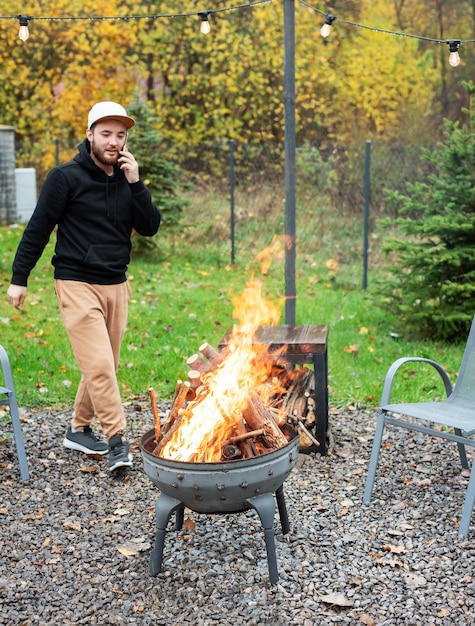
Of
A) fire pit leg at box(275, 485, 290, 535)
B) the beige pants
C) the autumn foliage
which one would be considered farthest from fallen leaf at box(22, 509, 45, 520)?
the autumn foliage

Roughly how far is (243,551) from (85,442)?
5.52 ft

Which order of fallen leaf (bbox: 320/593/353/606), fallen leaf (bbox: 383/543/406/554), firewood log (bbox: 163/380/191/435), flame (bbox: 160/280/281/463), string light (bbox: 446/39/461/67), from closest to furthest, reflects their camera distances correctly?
fallen leaf (bbox: 320/593/353/606)
flame (bbox: 160/280/281/463)
fallen leaf (bbox: 383/543/406/554)
firewood log (bbox: 163/380/191/435)
string light (bbox: 446/39/461/67)

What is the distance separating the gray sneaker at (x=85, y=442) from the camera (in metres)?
4.85

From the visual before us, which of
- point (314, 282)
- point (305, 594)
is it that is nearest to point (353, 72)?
point (314, 282)

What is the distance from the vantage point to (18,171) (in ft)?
47.6

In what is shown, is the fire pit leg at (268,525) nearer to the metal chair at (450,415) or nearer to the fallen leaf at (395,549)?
the fallen leaf at (395,549)

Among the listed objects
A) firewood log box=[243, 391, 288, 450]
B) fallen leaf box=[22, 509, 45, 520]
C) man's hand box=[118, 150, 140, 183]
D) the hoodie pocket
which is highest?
man's hand box=[118, 150, 140, 183]

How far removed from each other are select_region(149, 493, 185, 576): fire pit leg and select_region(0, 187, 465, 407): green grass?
2676 millimetres

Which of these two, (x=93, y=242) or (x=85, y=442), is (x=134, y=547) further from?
(x=93, y=242)

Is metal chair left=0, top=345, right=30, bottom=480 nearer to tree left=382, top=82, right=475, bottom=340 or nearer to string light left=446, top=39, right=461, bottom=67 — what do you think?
string light left=446, top=39, right=461, bottom=67

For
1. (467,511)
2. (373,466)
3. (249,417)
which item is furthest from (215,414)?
(467,511)

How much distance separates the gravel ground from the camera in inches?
123

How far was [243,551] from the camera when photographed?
358 cm

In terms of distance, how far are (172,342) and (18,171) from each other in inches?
333
